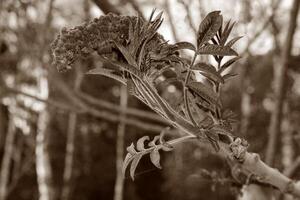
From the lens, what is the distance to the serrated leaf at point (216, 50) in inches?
54.5

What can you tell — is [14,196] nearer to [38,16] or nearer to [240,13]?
[38,16]

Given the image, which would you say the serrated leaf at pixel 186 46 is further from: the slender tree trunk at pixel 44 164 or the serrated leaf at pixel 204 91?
the slender tree trunk at pixel 44 164

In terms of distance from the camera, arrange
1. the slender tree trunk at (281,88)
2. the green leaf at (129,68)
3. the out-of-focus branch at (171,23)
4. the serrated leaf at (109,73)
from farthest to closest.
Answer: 1. the out-of-focus branch at (171,23)
2. the slender tree trunk at (281,88)
3. the serrated leaf at (109,73)
4. the green leaf at (129,68)

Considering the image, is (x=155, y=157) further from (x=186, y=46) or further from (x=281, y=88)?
(x=281, y=88)

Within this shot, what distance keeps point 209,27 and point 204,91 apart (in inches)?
7.8

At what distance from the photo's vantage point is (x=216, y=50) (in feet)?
4.58

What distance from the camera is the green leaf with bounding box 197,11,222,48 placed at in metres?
1.41

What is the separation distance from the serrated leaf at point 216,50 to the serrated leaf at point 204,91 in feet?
0.33

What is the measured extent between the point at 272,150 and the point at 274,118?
240 millimetres

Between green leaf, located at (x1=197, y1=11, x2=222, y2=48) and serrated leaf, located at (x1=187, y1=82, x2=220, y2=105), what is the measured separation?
125 mm

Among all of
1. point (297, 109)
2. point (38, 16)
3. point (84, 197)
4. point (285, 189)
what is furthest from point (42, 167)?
point (84, 197)

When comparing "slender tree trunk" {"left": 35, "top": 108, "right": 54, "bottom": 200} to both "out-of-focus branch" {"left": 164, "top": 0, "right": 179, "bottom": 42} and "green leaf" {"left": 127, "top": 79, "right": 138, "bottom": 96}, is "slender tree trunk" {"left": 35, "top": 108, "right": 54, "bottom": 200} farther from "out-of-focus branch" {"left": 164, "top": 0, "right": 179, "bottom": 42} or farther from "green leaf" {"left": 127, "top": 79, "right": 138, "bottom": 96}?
"green leaf" {"left": 127, "top": 79, "right": 138, "bottom": 96}

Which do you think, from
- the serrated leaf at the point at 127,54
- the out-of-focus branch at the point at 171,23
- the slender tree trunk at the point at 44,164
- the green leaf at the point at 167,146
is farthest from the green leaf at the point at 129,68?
the slender tree trunk at the point at 44,164

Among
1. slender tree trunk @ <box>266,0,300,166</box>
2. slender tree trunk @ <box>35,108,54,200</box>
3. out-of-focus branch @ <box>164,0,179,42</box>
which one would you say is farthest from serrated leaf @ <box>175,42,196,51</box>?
slender tree trunk @ <box>35,108,54,200</box>
